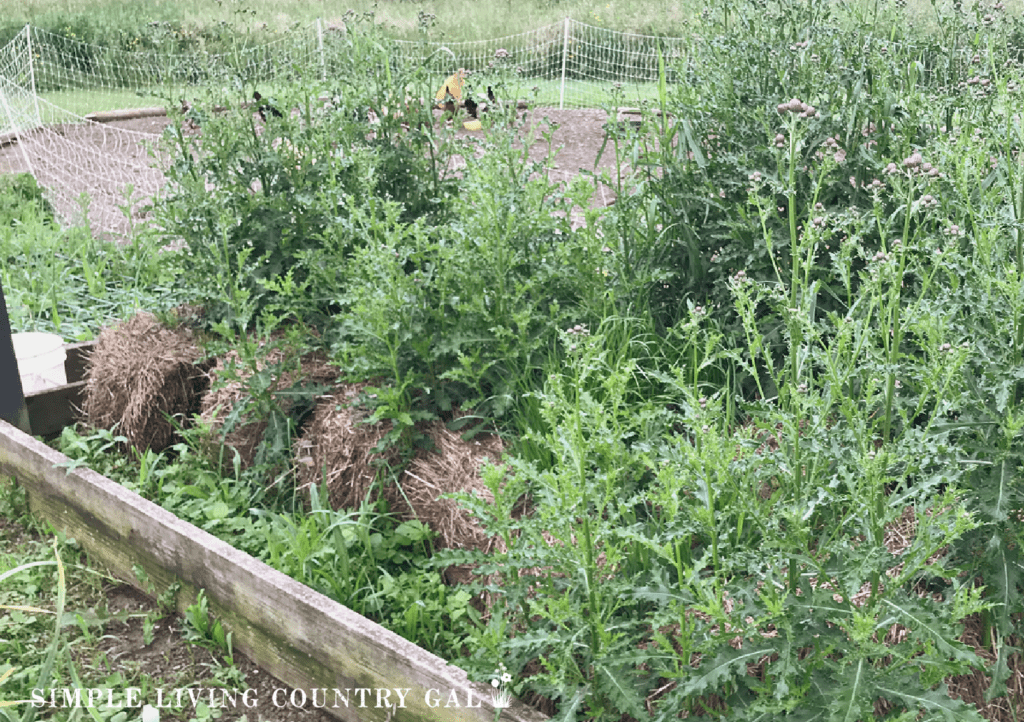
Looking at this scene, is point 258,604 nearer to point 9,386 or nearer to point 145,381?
point 145,381

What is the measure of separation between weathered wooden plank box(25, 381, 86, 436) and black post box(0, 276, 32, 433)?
0.52 ft

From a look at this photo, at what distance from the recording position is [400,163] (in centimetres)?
364

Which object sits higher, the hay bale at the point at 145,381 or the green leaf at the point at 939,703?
the green leaf at the point at 939,703

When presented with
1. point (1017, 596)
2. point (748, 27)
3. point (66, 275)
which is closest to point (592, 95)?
point (66, 275)

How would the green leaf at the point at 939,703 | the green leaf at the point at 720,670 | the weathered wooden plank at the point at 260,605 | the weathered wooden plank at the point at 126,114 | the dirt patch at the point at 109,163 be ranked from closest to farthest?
the green leaf at the point at 939,703 → the green leaf at the point at 720,670 → the weathered wooden plank at the point at 260,605 → the dirt patch at the point at 109,163 → the weathered wooden plank at the point at 126,114

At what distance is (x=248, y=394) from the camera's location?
3496 mm

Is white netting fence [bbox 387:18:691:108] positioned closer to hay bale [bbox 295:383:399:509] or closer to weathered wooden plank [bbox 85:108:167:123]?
weathered wooden plank [bbox 85:108:167:123]

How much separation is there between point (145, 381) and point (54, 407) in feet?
1.77

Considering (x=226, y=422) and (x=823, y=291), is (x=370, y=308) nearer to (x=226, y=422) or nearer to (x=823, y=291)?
(x=226, y=422)

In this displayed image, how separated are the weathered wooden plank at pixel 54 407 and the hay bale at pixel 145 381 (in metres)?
0.10

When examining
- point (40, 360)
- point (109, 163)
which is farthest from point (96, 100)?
point (40, 360)

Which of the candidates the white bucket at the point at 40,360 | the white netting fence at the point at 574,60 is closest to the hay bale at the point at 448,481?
the white bucket at the point at 40,360

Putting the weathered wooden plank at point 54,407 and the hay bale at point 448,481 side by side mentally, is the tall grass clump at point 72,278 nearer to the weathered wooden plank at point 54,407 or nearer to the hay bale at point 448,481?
the weathered wooden plank at point 54,407

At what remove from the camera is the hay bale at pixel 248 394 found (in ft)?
11.3
